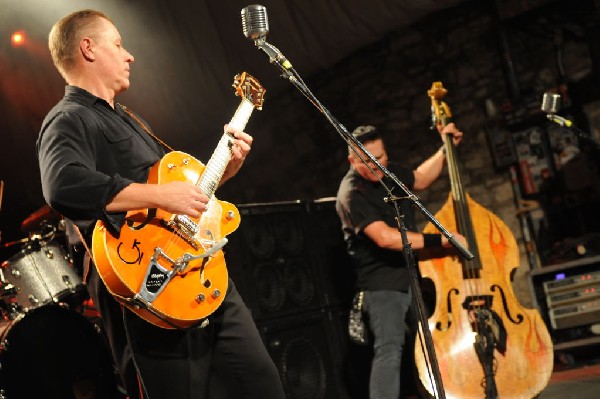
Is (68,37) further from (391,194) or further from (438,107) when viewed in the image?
(438,107)

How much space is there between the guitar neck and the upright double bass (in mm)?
1936

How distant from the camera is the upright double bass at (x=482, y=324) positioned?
13.1 ft

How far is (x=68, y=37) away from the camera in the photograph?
8.41 ft

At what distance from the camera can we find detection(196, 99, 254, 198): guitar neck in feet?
8.29

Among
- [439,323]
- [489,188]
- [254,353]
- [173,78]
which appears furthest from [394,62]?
[254,353]

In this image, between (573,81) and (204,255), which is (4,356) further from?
(573,81)

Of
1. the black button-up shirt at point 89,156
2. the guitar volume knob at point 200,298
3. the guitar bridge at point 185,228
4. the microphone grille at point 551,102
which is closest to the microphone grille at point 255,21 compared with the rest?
the black button-up shirt at point 89,156

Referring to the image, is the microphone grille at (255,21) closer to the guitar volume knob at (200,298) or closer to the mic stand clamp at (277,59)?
the mic stand clamp at (277,59)

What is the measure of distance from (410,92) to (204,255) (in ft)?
18.6

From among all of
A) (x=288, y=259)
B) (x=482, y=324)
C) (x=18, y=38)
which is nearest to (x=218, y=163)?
(x=482, y=324)

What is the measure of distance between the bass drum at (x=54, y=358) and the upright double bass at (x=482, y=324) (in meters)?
1.96

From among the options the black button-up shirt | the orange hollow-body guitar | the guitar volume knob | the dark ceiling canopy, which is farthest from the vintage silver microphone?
the dark ceiling canopy

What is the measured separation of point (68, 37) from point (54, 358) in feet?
7.66

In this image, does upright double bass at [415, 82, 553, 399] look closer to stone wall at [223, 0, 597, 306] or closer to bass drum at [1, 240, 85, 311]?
bass drum at [1, 240, 85, 311]
